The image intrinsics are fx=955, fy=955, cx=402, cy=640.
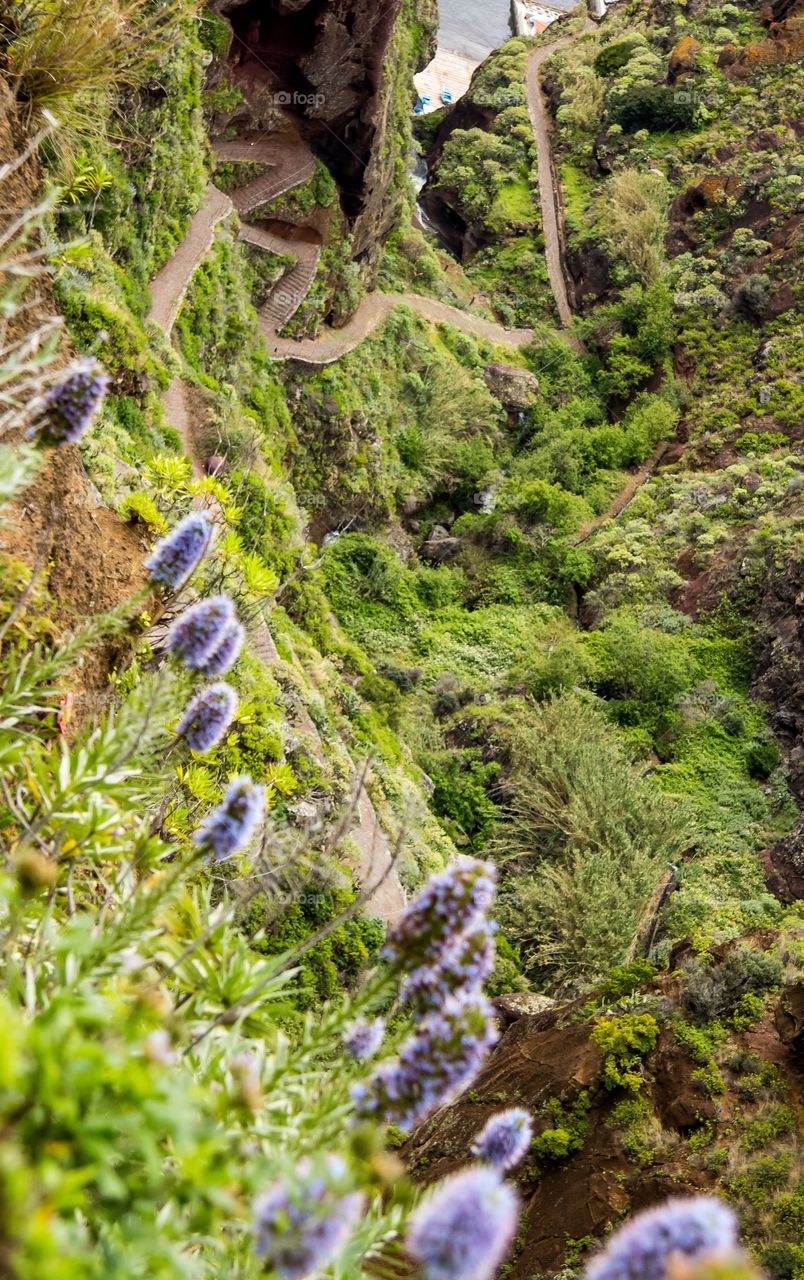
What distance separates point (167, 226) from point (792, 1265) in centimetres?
1628

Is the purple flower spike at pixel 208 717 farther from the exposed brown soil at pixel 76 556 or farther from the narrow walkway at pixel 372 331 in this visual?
→ the narrow walkway at pixel 372 331

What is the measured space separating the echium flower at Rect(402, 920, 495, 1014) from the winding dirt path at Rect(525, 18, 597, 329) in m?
34.9

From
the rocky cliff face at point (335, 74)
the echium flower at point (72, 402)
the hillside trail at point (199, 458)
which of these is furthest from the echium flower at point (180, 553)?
the rocky cliff face at point (335, 74)

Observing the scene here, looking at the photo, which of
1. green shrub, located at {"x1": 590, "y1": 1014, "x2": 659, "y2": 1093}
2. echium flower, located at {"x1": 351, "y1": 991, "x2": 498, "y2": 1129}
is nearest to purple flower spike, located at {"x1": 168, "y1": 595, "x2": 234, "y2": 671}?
echium flower, located at {"x1": 351, "y1": 991, "x2": 498, "y2": 1129}

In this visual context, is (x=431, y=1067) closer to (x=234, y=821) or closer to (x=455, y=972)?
(x=455, y=972)

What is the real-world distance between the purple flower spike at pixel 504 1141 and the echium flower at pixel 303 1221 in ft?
2.58

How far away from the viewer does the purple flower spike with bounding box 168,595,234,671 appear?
285 cm

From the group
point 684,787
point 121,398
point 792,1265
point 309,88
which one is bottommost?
point 684,787

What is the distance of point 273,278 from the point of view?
22.0 metres

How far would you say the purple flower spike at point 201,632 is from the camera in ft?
9.34

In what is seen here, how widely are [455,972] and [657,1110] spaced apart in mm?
7038

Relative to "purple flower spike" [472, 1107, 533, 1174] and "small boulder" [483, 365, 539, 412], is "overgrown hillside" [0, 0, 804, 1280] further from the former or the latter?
"purple flower spike" [472, 1107, 533, 1174]

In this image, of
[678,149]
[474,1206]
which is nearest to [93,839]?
[474,1206]

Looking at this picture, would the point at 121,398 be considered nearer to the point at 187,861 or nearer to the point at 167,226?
the point at 167,226
